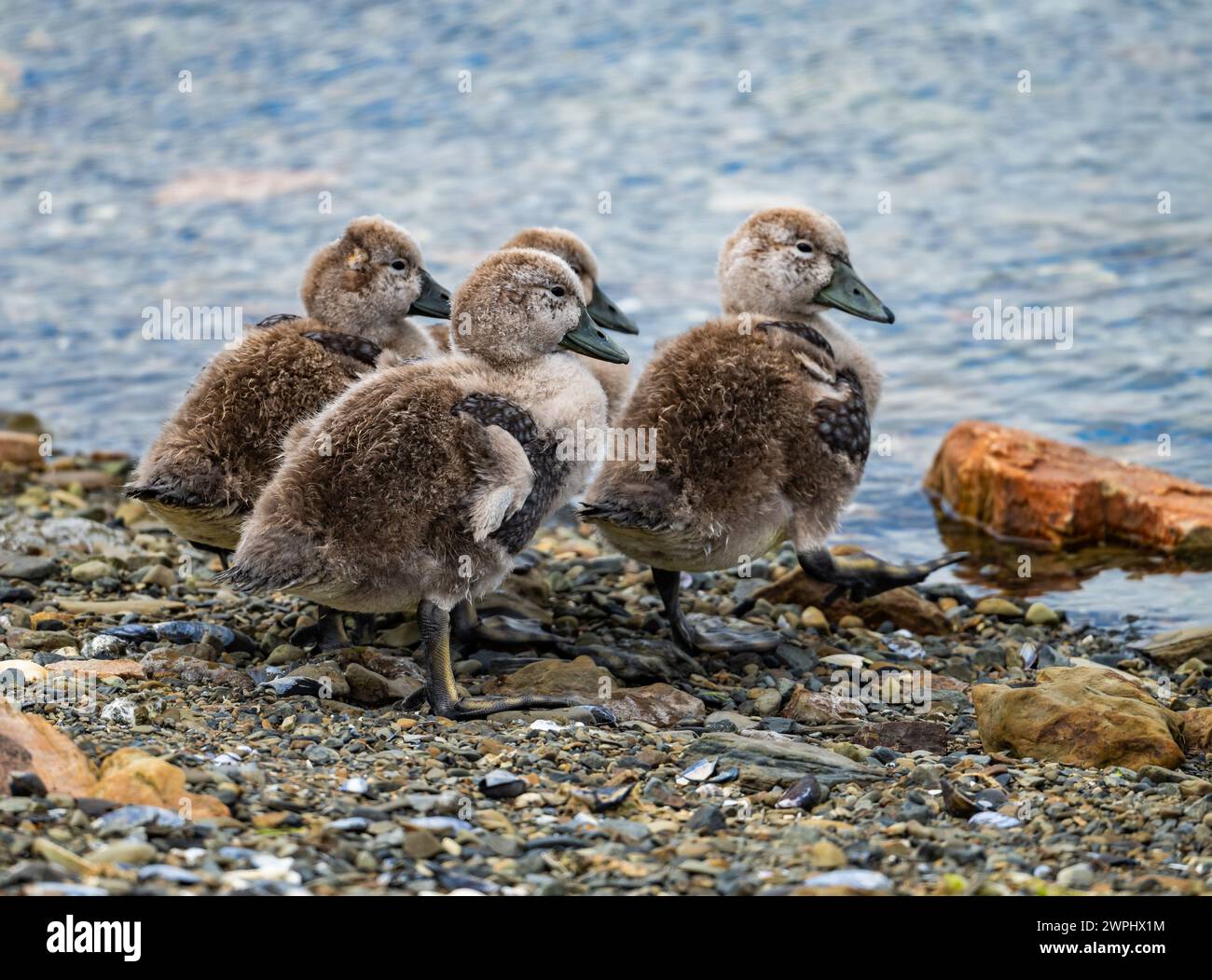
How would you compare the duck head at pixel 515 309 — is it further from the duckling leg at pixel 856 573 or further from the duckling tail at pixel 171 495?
the duckling leg at pixel 856 573

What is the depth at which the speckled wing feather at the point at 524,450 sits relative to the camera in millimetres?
5551

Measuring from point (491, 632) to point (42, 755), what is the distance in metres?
2.42

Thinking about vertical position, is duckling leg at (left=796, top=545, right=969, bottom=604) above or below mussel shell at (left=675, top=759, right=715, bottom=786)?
above

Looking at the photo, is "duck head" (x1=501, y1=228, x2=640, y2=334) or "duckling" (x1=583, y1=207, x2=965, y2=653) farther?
"duck head" (x1=501, y1=228, x2=640, y2=334)

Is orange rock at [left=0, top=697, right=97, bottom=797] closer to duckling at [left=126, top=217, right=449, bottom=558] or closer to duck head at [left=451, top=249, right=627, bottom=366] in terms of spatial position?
duckling at [left=126, top=217, right=449, bottom=558]

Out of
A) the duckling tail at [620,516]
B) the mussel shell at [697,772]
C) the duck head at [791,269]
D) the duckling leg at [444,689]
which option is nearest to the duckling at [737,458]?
the duckling tail at [620,516]

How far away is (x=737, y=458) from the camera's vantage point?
244 inches

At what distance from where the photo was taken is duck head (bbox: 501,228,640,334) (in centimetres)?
740

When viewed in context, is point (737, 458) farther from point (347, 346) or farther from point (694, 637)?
point (347, 346)

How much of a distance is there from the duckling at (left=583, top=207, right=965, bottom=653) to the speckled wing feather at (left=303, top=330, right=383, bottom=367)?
3.51ft

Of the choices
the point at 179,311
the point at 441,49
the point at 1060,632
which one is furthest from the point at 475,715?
the point at 441,49

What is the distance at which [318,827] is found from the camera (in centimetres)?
432

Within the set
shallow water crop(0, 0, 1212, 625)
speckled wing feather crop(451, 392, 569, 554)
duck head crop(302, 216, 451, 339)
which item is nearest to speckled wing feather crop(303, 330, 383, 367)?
duck head crop(302, 216, 451, 339)
